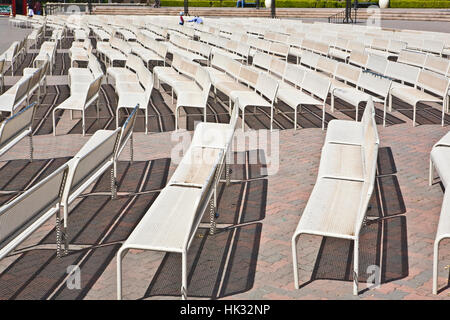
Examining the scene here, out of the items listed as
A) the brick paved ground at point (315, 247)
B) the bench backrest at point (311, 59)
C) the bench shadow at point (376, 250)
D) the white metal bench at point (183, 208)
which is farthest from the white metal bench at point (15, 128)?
the bench backrest at point (311, 59)

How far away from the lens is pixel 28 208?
4.57 metres

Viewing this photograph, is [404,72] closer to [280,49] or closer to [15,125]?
[280,49]

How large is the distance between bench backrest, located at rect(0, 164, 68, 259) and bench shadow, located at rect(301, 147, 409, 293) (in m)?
1.91

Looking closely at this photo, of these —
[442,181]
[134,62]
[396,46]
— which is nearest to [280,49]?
[396,46]

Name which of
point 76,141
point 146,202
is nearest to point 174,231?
point 146,202

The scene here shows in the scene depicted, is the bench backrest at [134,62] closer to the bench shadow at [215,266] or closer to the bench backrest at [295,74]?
the bench backrest at [295,74]

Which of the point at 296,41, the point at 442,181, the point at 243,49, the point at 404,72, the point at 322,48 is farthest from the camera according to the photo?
the point at 296,41

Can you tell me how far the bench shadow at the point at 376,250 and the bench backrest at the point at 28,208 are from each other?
1.91 meters

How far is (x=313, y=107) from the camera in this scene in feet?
37.0

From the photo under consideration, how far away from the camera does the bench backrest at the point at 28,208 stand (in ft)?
14.0

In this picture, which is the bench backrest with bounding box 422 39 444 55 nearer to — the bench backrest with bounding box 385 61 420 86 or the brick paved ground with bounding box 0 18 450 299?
the bench backrest with bounding box 385 61 420 86

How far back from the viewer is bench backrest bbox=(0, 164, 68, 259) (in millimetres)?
4281

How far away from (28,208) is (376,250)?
2.64 metres

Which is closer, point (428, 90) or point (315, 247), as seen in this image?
point (315, 247)
